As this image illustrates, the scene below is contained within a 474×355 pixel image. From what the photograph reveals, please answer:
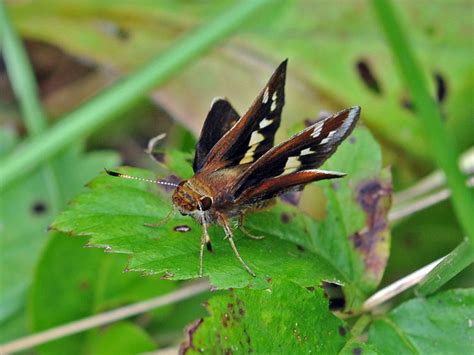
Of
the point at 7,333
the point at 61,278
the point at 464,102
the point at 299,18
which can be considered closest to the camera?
the point at 61,278

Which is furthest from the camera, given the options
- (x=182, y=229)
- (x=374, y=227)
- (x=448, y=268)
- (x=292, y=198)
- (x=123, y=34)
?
(x=123, y=34)

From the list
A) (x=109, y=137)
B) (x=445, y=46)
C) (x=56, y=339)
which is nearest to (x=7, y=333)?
(x=56, y=339)

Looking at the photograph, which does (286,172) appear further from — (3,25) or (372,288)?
(3,25)

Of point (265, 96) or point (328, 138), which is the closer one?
point (328, 138)

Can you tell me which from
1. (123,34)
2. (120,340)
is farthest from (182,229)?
(123,34)

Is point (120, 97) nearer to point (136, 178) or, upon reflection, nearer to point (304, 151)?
point (136, 178)

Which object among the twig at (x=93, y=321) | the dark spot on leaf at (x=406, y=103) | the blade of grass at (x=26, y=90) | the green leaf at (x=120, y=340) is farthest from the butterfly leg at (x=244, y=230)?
the dark spot on leaf at (x=406, y=103)
